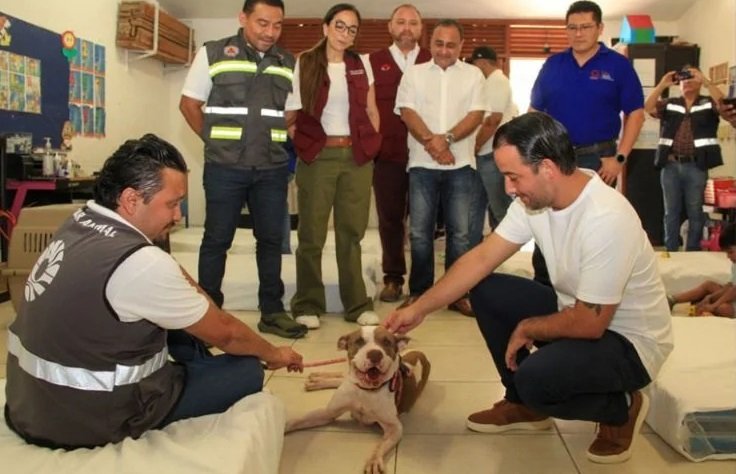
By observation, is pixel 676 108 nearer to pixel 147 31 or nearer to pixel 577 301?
pixel 577 301

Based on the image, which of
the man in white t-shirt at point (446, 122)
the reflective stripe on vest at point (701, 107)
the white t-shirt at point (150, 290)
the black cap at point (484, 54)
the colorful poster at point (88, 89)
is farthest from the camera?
the colorful poster at point (88, 89)

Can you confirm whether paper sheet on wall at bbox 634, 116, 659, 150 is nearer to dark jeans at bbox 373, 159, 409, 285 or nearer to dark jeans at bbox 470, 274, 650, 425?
dark jeans at bbox 373, 159, 409, 285

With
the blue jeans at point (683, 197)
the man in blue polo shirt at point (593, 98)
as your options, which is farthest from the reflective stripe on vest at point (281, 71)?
the blue jeans at point (683, 197)

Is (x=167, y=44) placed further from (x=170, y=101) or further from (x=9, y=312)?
(x=9, y=312)

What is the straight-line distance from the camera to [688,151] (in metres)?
5.98

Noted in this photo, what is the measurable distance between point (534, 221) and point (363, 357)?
0.67 meters

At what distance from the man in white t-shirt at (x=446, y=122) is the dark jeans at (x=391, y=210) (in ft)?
0.98

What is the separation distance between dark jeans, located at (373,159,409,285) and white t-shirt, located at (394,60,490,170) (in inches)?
13.7

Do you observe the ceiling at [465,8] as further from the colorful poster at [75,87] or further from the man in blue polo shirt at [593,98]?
the man in blue polo shirt at [593,98]

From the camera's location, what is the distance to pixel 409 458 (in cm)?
218

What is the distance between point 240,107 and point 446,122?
1.25 m

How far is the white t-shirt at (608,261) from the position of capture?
1905mm

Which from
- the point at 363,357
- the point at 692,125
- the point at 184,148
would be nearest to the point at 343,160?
the point at 363,357

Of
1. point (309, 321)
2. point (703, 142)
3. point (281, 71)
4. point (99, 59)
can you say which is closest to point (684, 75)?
point (703, 142)
